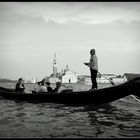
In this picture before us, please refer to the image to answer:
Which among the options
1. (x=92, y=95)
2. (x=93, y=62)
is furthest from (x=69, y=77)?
(x=92, y=95)

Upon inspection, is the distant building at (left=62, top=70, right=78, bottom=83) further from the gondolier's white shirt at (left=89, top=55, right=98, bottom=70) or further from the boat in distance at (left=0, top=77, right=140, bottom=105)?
the gondolier's white shirt at (left=89, top=55, right=98, bottom=70)

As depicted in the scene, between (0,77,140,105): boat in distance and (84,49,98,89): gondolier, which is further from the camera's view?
(84,49,98,89): gondolier

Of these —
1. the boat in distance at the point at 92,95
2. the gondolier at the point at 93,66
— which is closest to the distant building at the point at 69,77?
the boat in distance at the point at 92,95

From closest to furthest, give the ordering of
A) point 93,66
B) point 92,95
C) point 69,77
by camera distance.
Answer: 1. point 92,95
2. point 93,66
3. point 69,77

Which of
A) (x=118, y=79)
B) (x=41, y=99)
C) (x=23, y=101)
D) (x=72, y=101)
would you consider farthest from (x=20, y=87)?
(x=118, y=79)

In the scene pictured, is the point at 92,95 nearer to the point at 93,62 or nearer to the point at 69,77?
the point at 93,62

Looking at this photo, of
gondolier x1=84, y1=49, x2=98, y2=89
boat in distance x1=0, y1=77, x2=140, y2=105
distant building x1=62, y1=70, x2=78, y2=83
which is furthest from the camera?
distant building x1=62, y1=70, x2=78, y2=83

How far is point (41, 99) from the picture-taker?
8.95 meters

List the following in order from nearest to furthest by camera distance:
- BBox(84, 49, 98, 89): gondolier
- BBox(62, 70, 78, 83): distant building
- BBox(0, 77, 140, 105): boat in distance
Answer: BBox(0, 77, 140, 105): boat in distance, BBox(84, 49, 98, 89): gondolier, BBox(62, 70, 78, 83): distant building

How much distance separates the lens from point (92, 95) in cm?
724

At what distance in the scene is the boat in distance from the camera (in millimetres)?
6049

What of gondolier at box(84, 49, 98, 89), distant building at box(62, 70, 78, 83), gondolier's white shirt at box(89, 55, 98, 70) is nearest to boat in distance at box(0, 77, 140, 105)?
gondolier at box(84, 49, 98, 89)

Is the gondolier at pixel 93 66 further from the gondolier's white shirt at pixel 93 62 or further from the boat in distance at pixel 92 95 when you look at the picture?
the boat in distance at pixel 92 95

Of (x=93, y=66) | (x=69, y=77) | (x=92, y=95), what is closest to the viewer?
(x=92, y=95)
